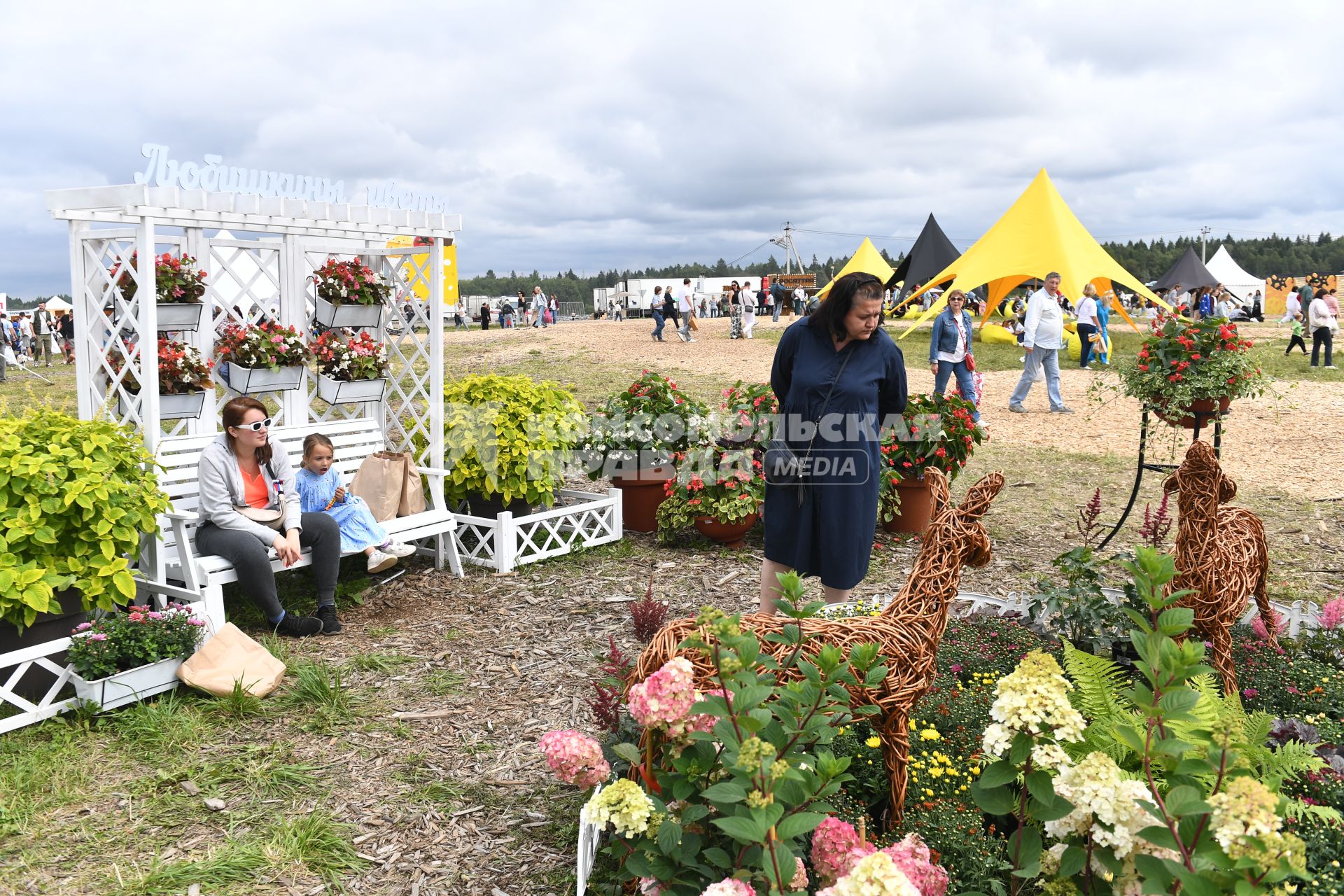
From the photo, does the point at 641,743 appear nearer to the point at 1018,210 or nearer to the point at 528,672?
the point at 528,672

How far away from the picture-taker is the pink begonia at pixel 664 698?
2225mm

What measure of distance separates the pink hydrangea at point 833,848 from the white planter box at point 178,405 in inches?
178

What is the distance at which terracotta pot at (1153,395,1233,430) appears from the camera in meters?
5.47

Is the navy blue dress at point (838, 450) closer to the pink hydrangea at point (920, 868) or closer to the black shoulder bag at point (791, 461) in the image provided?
the black shoulder bag at point (791, 461)

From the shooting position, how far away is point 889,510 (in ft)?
23.2

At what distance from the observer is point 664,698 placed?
7.30ft

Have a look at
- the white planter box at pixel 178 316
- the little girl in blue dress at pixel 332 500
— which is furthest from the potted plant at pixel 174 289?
the little girl in blue dress at pixel 332 500

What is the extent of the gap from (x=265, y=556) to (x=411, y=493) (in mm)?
1402

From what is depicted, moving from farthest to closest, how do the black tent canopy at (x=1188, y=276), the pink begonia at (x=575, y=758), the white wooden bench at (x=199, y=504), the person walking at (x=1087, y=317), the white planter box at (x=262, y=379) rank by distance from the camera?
the black tent canopy at (x=1188, y=276) < the person walking at (x=1087, y=317) < the white planter box at (x=262, y=379) < the white wooden bench at (x=199, y=504) < the pink begonia at (x=575, y=758)

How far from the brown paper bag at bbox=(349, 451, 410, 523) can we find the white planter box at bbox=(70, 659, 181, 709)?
2.04m

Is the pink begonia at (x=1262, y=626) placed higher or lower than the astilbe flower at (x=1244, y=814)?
lower

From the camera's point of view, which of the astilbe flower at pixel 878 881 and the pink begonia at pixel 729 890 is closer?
the astilbe flower at pixel 878 881

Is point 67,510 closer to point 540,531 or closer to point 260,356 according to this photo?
point 260,356

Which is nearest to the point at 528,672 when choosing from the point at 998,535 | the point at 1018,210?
the point at 998,535
